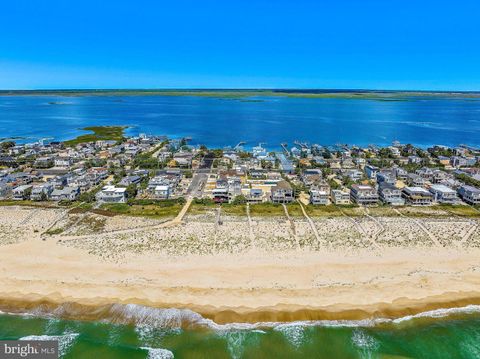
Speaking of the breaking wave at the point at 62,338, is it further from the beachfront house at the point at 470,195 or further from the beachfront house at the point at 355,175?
the beachfront house at the point at 470,195

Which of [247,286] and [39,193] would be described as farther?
[39,193]

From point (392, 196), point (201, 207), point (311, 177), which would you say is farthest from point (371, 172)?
point (201, 207)

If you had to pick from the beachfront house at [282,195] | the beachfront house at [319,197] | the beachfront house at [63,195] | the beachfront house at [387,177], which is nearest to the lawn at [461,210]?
the beachfront house at [387,177]

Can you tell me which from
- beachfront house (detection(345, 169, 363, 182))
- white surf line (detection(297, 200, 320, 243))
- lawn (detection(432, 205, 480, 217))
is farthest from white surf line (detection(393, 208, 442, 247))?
beachfront house (detection(345, 169, 363, 182))

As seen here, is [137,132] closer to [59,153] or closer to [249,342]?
[59,153]

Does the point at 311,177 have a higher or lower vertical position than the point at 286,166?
lower

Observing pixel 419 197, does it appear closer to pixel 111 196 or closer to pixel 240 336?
pixel 240 336

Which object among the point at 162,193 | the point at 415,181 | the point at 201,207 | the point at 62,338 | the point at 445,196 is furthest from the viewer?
the point at 415,181
